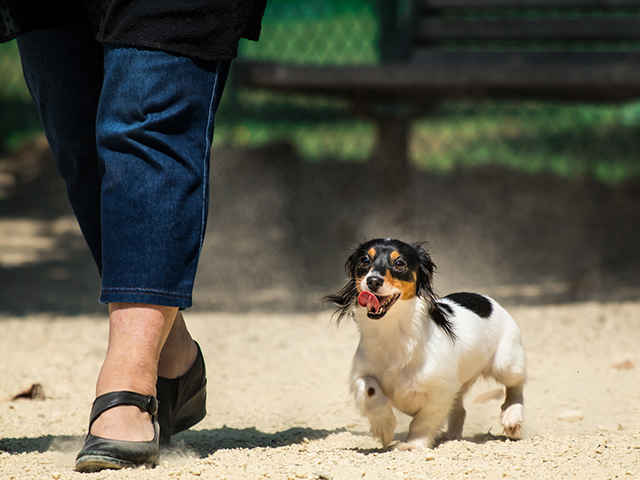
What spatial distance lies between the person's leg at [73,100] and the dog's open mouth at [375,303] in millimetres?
674

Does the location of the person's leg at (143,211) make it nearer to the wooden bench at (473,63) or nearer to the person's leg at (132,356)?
the person's leg at (132,356)

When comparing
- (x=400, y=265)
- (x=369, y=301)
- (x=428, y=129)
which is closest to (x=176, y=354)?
(x=369, y=301)

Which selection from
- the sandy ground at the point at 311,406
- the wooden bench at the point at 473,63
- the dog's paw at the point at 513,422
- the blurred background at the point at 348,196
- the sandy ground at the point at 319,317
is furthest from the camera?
the blurred background at the point at 348,196

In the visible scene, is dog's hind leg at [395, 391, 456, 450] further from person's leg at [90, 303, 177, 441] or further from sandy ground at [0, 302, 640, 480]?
person's leg at [90, 303, 177, 441]

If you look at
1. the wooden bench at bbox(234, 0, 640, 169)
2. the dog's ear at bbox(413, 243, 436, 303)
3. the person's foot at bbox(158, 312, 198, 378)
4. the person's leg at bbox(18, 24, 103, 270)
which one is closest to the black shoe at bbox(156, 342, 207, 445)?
the person's foot at bbox(158, 312, 198, 378)

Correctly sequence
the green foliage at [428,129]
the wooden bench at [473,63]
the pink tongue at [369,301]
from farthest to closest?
1. the green foliage at [428,129]
2. the wooden bench at [473,63]
3. the pink tongue at [369,301]

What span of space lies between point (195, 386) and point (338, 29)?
547 centimetres

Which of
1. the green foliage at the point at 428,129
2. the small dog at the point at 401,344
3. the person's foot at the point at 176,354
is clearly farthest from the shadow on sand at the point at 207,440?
the green foliage at the point at 428,129

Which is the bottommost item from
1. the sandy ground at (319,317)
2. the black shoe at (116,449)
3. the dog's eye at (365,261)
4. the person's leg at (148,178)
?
the sandy ground at (319,317)

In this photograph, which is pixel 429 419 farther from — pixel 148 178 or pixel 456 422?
pixel 148 178

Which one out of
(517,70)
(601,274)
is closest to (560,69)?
(517,70)

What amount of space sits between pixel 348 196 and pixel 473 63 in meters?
2.51

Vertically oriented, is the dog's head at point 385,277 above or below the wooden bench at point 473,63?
below

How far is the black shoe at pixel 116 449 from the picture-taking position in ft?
6.63
